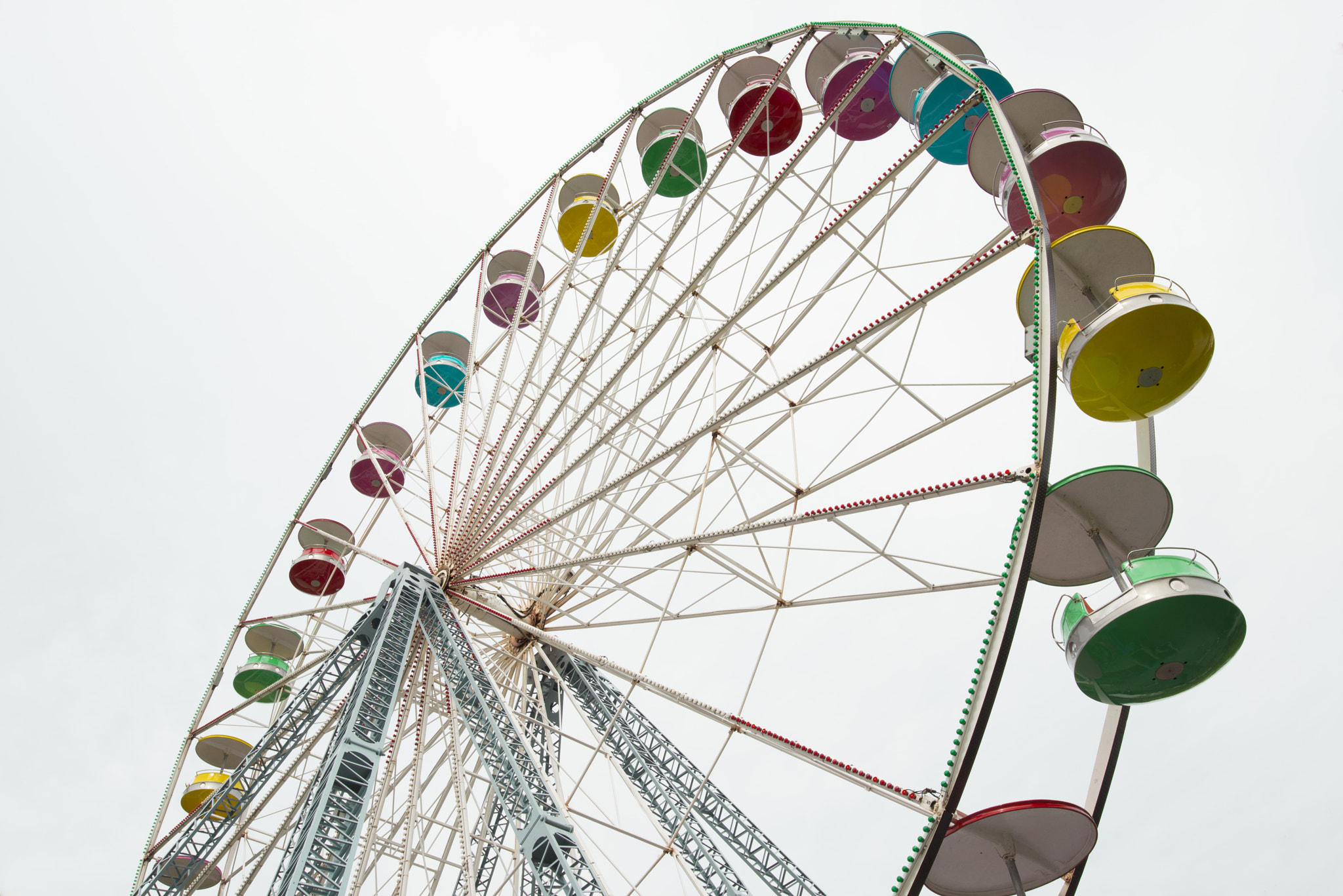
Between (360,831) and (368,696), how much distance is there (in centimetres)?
163

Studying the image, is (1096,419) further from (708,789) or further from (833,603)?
(708,789)

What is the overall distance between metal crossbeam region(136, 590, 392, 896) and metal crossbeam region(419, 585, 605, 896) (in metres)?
0.84

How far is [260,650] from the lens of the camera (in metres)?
14.9

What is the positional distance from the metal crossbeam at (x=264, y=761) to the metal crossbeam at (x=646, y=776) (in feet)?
8.60

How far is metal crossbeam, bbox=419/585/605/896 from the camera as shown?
313 inches

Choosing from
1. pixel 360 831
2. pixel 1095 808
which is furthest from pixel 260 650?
pixel 1095 808

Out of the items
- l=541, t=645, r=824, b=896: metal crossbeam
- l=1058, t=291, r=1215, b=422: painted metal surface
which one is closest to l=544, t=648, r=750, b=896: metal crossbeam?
l=541, t=645, r=824, b=896: metal crossbeam

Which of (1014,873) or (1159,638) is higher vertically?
(1159,638)

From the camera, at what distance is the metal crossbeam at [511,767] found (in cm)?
795

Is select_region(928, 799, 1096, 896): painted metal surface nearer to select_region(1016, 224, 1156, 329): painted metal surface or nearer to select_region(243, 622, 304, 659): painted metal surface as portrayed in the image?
select_region(1016, 224, 1156, 329): painted metal surface

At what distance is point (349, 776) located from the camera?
8.70 metres

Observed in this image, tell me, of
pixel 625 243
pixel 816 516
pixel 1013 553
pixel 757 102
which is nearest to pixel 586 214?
pixel 625 243

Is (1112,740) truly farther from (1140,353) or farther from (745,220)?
(745,220)

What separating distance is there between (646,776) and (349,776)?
343cm
